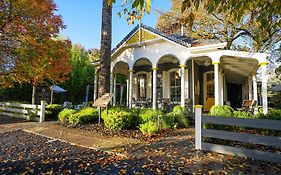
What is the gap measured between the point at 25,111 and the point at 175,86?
31.0ft

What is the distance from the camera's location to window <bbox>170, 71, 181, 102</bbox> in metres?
14.5

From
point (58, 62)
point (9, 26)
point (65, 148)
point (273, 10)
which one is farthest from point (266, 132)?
point (9, 26)

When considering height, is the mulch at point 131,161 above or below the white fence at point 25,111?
below

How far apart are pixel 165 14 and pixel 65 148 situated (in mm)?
22647

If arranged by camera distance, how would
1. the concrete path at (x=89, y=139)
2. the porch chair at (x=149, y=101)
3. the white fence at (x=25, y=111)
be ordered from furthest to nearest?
the porch chair at (x=149, y=101), the white fence at (x=25, y=111), the concrete path at (x=89, y=139)

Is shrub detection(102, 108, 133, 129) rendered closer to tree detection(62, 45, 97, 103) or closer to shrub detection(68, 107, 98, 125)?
shrub detection(68, 107, 98, 125)

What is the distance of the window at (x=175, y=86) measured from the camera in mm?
14516

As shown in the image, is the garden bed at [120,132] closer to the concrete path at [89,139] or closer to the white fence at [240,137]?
the concrete path at [89,139]

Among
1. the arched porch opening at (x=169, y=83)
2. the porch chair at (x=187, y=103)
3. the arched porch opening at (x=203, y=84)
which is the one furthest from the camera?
the arched porch opening at (x=169, y=83)

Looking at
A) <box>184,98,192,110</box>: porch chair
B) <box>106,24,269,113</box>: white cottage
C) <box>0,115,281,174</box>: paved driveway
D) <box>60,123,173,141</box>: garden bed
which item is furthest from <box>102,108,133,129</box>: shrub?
<box>184,98,192,110</box>: porch chair

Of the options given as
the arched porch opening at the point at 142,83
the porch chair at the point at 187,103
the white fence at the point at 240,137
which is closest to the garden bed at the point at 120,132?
the white fence at the point at 240,137

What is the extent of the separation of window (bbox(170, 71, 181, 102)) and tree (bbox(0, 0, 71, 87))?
23.9 ft

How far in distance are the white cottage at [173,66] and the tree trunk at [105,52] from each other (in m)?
3.32

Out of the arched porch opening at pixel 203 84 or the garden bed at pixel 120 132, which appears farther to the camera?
the arched porch opening at pixel 203 84
